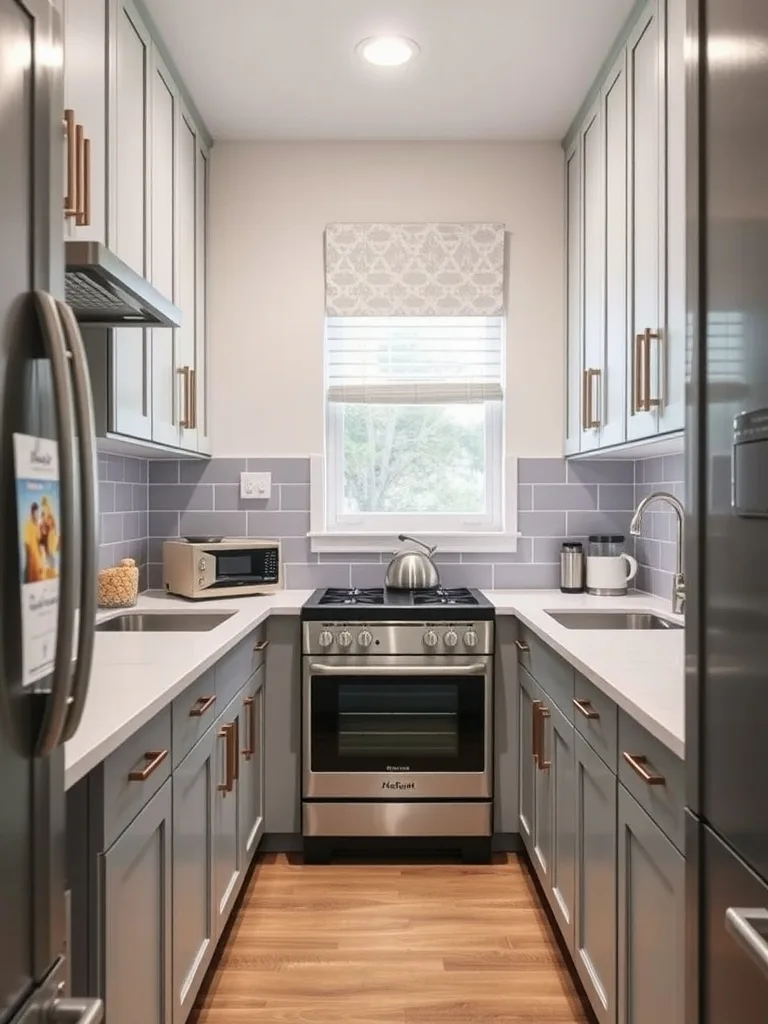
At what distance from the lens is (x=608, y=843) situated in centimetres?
177

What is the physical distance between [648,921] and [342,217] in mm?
2728

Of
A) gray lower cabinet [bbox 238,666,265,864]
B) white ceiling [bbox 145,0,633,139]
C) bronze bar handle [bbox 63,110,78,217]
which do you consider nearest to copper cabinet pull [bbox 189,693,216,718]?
gray lower cabinet [bbox 238,666,265,864]

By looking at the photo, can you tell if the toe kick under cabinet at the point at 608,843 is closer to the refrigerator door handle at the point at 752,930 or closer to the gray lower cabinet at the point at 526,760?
the gray lower cabinet at the point at 526,760

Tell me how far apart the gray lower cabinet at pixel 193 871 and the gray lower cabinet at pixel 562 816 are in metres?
0.90

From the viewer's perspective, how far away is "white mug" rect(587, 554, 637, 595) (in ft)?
10.3

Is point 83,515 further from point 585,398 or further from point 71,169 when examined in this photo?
point 585,398

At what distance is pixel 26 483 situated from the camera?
0.81 metres

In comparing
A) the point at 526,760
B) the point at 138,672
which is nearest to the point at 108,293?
the point at 138,672

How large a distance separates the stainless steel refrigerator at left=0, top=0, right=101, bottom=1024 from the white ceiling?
5.88ft

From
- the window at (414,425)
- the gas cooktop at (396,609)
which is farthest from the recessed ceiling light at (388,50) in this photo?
the gas cooktop at (396,609)

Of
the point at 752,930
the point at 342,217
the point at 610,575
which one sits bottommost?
the point at 752,930

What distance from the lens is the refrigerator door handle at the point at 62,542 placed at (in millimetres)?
821

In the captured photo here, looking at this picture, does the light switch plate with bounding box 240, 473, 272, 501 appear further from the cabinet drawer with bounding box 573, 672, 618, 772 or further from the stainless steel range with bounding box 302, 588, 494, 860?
the cabinet drawer with bounding box 573, 672, 618, 772

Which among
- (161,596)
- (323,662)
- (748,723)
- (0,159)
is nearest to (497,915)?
(323,662)
